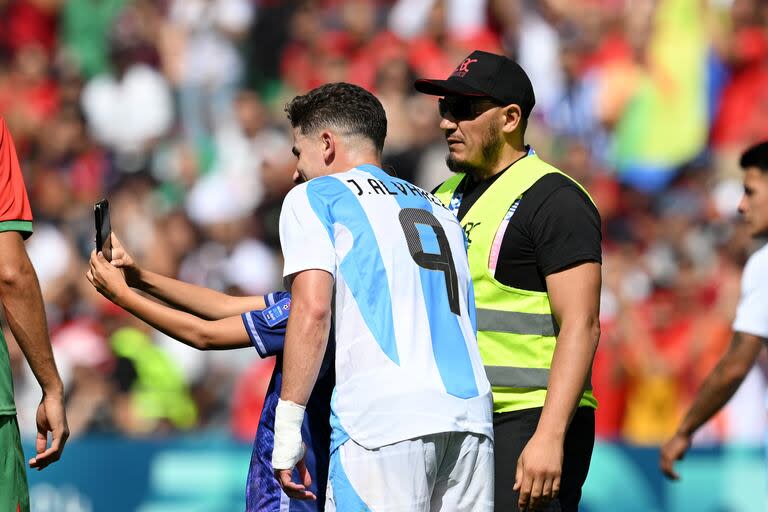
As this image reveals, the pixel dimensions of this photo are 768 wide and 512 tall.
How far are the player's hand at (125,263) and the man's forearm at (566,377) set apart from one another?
163 cm

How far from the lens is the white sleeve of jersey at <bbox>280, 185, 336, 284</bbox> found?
4039 millimetres

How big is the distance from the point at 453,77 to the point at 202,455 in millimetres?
4282

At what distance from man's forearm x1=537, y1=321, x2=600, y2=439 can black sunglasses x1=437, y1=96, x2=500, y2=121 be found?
3.14 ft

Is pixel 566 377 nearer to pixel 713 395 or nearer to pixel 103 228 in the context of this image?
pixel 103 228

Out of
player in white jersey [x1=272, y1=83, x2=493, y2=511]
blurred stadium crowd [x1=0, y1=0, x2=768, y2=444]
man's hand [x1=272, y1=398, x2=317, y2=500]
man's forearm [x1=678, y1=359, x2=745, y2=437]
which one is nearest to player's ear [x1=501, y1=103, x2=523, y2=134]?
player in white jersey [x1=272, y1=83, x2=493, y2=511]

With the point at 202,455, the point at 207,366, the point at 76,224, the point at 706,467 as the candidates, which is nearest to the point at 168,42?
the point at 76,224

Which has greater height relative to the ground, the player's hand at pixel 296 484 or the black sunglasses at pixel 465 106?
the black sunglasses at pixel 465 106

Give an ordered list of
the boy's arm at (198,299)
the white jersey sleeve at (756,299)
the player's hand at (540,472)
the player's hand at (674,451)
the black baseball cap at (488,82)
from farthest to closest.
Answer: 1. the player's hand at (674,451)
2. the white jersey sleeve at (756,299)
3. the boy's arm at (198,299)
4. the black baseball cap at (488,82)
5. the player's hand at (540,472)

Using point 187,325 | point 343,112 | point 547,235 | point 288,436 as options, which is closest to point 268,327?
point 187,325

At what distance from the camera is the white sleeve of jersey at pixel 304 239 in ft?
13.3

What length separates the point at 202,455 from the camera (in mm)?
8242

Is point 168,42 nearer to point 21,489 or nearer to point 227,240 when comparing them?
point 227,240

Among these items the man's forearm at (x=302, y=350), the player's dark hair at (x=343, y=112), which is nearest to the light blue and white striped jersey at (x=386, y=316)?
the man's forearm at (x=302, y=350)

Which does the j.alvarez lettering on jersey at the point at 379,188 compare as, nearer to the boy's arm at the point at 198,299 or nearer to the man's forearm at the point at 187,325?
the man's forearm at the point at 187,325
